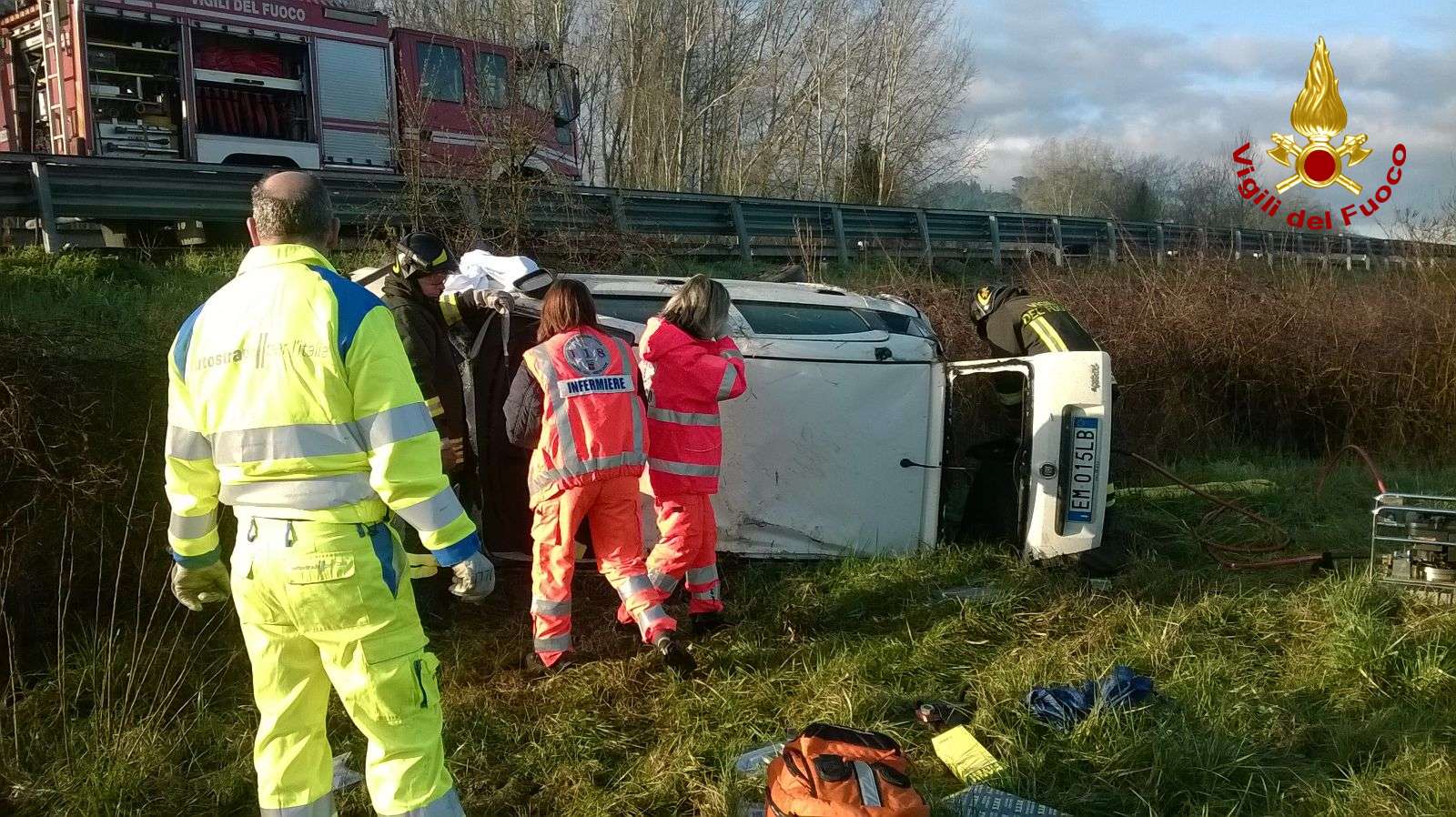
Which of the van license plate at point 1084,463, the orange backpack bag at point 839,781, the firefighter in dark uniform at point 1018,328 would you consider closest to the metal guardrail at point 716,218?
the firefighter in dark uniform at point 1018,328

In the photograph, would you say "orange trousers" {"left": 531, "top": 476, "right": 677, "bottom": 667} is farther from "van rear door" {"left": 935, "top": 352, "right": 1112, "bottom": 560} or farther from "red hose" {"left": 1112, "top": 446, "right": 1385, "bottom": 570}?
"red hose" {"left": 1112, "top": 446, "right": 1385, "bottom": 570}

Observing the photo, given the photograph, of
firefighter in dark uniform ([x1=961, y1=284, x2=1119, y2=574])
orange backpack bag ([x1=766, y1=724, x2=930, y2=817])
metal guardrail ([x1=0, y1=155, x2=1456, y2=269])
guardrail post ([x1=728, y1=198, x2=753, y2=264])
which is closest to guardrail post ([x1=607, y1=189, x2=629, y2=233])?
metal guardrail ([x1=0, y1=155, x2=1456, y2=269])

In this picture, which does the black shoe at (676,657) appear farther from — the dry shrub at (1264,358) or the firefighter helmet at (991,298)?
the dry shrub at (1264,358)

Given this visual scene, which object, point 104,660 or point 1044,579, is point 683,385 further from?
point 104,660

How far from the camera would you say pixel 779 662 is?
14.5 feet

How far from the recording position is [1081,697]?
12.5ft

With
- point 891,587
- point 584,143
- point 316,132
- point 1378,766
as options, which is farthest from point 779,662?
point 584,143

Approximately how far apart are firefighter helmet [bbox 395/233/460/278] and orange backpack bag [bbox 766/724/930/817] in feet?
8.21

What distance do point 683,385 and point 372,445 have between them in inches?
82.3

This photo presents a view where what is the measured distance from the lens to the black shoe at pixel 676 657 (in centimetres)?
418

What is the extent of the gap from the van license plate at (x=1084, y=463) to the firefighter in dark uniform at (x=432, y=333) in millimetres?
2798

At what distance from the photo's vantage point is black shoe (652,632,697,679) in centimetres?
418

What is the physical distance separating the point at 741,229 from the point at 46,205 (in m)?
6.54

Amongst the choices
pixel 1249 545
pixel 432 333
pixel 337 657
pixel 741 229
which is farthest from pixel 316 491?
pixel 741 229
